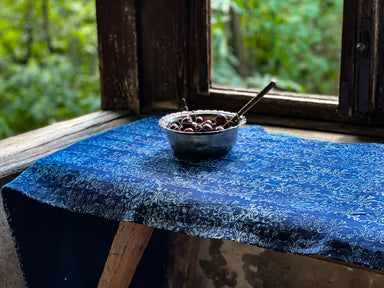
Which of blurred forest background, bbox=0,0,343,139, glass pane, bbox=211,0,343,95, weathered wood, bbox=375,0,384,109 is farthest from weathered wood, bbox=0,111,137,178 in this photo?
glass pane, bbox=211,0,343,95

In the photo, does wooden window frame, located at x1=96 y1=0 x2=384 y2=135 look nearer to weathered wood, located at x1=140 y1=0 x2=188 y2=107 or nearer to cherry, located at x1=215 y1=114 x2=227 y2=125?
weathered wood, located at x1=140 y1=0 x2=188 y2=107

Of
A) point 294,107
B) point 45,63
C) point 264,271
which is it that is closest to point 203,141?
point 294,107

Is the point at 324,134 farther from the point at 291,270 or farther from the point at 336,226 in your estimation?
the point at 336,226

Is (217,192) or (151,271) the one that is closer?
(217,192)

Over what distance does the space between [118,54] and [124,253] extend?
1076mm

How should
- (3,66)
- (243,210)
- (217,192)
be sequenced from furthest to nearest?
1. (3,66)
2. (217,192)
3. (243,210)

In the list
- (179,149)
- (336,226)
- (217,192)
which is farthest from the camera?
(179,149)

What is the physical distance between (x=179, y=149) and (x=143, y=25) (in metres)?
0.91

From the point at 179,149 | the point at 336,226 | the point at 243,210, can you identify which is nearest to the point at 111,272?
the point at 179,149

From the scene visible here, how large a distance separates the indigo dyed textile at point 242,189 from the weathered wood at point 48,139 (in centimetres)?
14

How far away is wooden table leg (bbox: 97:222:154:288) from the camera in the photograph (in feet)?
6.14

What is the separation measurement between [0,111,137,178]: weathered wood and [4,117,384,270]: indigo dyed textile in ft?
0.47

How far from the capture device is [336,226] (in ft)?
4.48

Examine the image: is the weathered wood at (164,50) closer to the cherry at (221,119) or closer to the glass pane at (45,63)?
the cherry at (221,119)
